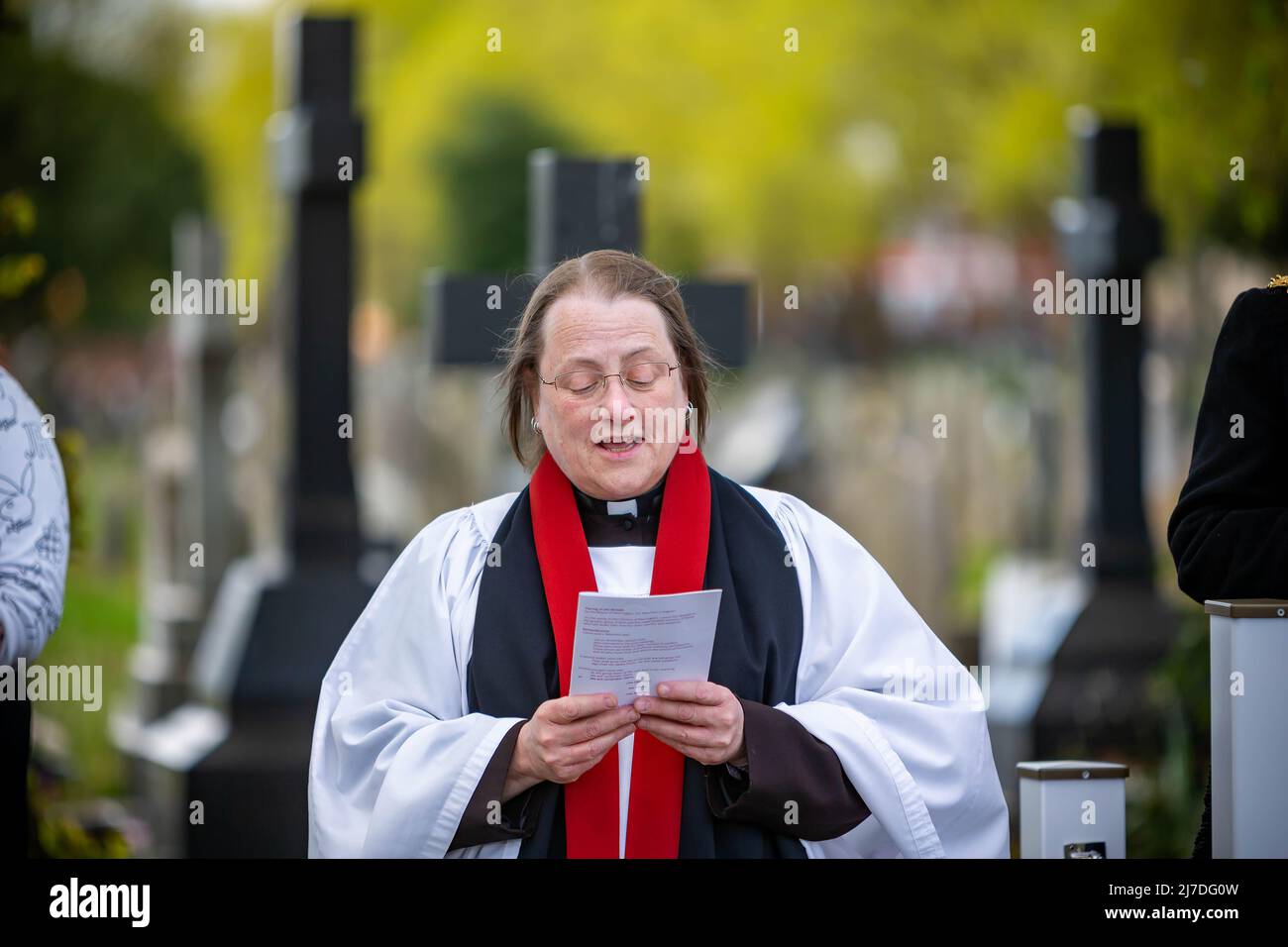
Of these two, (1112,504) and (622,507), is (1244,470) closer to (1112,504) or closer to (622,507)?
(622,507)

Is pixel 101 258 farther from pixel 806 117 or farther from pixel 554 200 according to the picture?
pixel 554 200

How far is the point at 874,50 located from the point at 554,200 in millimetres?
12256

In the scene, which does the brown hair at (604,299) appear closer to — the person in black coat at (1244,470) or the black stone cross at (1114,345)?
the person in black coat at (1244,470)

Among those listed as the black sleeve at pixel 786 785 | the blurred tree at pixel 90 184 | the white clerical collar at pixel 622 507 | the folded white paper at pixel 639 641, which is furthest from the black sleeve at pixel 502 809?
the blurred tree at pixel 90 184

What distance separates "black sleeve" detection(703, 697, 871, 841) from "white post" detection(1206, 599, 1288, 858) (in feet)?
2.13

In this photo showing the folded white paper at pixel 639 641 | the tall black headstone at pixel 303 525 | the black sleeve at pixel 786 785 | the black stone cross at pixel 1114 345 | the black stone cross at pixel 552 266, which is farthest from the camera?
the black stone cross at pixel 1114 345

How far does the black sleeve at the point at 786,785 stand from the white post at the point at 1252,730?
2.13 feet

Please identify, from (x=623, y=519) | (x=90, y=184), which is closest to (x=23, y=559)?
(x=623, y=519)

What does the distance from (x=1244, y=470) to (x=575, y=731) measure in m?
1.23

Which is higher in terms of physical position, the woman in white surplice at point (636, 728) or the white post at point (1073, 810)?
the woman in white surplice at point (636, 728)

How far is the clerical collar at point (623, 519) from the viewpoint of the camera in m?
2.99

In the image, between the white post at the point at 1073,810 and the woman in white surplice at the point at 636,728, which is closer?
the woman in white surplice at the point at 636,728
